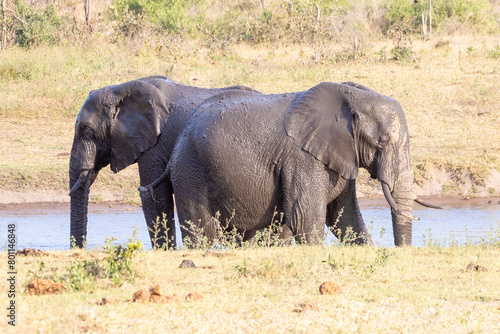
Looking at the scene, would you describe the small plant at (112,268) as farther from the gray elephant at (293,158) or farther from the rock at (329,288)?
the gray elephant at (293,158)

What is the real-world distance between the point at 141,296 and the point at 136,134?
3862 millimetres

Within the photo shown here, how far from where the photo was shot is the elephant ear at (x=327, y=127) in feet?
24.2

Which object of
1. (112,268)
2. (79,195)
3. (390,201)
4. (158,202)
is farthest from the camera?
(79,195)

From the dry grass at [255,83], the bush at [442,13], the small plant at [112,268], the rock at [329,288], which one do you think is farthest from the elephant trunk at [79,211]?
the bush at [442,13]

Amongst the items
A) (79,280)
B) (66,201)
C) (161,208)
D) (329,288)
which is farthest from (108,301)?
(66,201)

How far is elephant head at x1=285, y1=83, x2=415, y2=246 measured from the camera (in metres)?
7.32

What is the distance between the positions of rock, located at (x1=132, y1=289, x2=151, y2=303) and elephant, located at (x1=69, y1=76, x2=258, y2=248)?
325 centimetres

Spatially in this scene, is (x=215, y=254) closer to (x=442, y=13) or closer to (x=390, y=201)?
(x=390, y=201)

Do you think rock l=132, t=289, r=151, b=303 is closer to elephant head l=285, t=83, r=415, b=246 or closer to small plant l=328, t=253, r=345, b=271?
small plant l=328, t=253, r=345, b=271

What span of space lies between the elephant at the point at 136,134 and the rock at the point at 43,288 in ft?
10.0

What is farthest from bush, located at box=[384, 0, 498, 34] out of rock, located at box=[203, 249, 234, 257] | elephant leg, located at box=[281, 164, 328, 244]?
rock, located at box=[203, 249, 234, 257]

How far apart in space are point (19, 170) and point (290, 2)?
12986 mm

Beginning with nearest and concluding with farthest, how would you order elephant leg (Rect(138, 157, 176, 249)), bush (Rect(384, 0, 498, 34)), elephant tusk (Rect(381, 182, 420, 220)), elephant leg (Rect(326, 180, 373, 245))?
1. elephant tusk (Rect(381, 182, 420, 220))
2. elephant leg (Rect(326, 180, 373, 245))
3. elephant leg (Rect(138, 157, 176, 249))
4. bush (Rect(384, 0, 498, 34))

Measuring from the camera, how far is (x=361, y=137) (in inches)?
291
